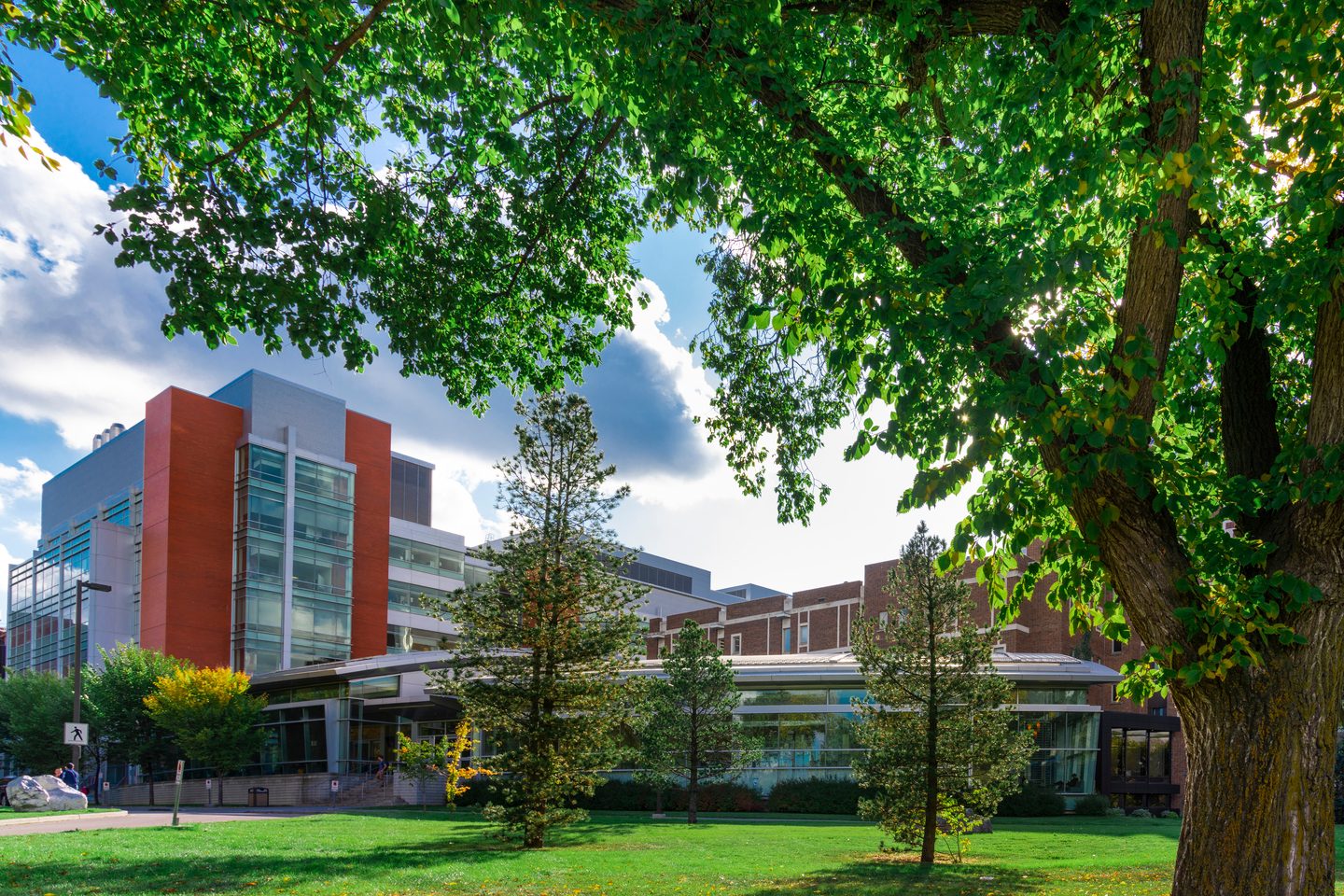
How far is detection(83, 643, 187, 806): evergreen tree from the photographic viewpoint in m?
44.6

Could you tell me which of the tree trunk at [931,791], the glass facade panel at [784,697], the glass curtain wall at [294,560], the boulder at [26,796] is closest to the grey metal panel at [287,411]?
the glass curtain wall at [294,560]

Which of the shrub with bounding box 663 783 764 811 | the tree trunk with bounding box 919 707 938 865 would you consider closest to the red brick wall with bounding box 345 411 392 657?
the shrub with bounding box 663 783 764 811

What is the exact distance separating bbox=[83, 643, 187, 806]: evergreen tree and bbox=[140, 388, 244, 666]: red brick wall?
239 inches

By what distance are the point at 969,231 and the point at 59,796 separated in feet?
114

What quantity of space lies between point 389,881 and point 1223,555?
11.7 meters

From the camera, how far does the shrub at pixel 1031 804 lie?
34.9 metres

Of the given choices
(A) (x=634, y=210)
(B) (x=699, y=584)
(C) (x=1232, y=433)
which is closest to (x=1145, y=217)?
(C) (x=1232, y=433)

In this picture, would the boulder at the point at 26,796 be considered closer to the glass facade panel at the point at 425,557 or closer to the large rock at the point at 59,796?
the large rock at the point at 59,796

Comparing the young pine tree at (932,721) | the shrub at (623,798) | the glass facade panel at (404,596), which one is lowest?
the shrub at (623,798)

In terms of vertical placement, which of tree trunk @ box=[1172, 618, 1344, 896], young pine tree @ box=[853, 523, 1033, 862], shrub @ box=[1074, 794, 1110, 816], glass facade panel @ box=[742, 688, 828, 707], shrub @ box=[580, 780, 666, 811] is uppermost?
tree trunk @ box=[1172, 618, 1344, 896]

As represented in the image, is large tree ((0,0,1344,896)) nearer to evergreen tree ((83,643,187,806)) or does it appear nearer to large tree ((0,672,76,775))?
evergreen tree ((83,643,187,806))

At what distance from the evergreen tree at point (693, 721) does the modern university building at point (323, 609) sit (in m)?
7.16

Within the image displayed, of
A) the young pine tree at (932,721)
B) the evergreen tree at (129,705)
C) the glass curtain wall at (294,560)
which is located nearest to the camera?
the young pine tree at (932,721)

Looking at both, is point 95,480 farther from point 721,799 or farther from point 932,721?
point 932,721
